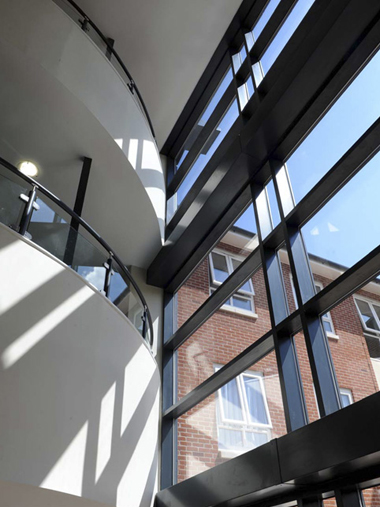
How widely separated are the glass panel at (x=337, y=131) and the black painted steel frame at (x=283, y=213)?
14 cm

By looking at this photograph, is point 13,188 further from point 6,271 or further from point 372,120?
point 372,120

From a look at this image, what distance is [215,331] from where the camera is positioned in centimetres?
723

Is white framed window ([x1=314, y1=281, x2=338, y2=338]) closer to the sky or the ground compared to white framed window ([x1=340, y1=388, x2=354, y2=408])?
closer to the sky

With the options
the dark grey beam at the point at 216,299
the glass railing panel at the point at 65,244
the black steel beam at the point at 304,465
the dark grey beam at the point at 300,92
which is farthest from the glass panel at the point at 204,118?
the black steel beam at the point at 304,465

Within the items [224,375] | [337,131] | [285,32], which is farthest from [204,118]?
[224,375]

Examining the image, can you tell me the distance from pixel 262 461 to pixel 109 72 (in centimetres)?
627

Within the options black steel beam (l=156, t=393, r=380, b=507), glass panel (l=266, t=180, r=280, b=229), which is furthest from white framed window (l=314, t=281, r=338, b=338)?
glass panel (l=266, t=180, r=280, b=229)

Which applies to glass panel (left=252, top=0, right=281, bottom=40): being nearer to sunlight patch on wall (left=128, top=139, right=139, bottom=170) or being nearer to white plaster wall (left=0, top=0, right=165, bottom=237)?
white plaster wall (left=0, top=0, right=165, bottom=237)

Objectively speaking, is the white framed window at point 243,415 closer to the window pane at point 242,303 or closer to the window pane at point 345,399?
the window pane at point 242,303

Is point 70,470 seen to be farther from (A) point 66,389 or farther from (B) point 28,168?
(B) point 28,168

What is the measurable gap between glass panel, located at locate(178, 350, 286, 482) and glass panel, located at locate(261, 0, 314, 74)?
16.4 feet

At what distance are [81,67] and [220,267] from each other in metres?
3.79

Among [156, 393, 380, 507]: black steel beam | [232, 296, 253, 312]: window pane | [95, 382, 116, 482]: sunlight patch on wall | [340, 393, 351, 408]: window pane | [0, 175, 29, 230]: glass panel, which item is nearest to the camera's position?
[156, 393, 380, 507]: black steel beam

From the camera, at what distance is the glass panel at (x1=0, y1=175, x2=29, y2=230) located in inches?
173
